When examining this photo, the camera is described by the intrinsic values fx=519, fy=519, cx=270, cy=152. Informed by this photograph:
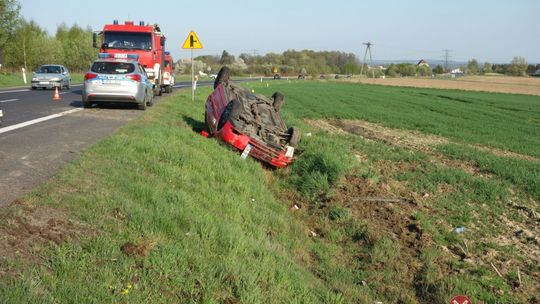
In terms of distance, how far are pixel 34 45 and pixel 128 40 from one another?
3785 cm

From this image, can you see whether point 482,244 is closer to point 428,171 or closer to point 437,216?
point 437,216

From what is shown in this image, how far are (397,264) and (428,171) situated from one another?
4.39 m

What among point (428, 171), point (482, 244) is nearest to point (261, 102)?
point (428, 171)

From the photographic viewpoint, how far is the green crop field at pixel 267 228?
13.7 ft

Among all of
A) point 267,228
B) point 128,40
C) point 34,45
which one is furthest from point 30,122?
point 34,45

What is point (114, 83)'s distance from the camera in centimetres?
1456

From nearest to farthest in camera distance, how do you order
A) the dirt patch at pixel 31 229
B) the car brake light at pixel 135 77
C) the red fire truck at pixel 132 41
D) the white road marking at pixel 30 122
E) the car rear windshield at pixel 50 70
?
1. the dirt patch at pixel 31 229
2. the white road marking at pixel 30 122
3. the car brake light at pixel 135 77
4. the red fire truck at pixel 132 41
5. the car rear windshield at pixel 50 70

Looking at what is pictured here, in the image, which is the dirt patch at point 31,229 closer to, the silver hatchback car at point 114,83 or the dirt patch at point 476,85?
the silver hatchback car at point 114,83

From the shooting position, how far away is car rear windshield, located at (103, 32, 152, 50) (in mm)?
21125

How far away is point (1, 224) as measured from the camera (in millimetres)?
4488

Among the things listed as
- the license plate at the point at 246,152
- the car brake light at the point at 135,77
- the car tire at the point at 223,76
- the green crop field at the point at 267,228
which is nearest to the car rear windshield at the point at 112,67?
the car brake light at the point at 135,77

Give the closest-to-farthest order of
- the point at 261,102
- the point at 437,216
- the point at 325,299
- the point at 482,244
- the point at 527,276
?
→ the point at 325,299 → the point at 527,276 → the point at 482,244 → the point at 437,216 → the point at 261,102

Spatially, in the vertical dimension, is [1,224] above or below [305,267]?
above

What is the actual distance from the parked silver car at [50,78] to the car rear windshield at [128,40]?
286 inches
